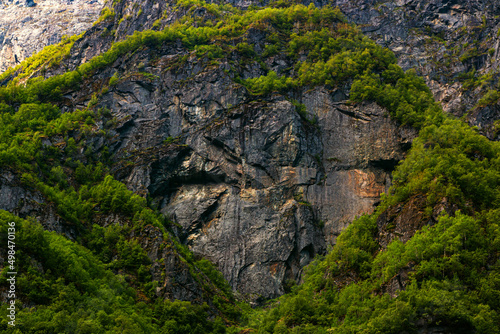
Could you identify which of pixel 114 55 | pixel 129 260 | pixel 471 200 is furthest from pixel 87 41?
pixel 471 200

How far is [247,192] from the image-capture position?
293 feet

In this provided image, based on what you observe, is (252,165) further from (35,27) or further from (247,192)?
(35,27)

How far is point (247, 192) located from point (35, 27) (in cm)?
13370

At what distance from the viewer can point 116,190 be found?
85625mm

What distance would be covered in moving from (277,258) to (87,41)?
289 ft

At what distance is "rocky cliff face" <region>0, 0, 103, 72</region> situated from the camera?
175 metres

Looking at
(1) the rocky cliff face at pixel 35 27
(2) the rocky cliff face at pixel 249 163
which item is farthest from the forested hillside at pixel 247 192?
(1) the rocky cliff face at pixel 35 27

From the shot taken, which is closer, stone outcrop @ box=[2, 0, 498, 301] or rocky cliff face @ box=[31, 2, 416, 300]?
stone outcrop @ box=[2, 0, 498, 301]

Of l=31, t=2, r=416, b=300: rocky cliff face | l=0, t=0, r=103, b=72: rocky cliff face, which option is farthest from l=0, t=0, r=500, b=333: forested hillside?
l=0, t=0, r=103, b=72: rocky cliff face

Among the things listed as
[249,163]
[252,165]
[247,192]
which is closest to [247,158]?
[249,163]

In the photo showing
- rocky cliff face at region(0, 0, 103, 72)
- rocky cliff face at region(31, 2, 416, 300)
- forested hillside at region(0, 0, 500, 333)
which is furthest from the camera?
rocky cliff face at region(0, 0, 103, 72)

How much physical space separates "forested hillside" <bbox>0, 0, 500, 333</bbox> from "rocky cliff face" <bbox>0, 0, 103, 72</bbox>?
68.1 metres

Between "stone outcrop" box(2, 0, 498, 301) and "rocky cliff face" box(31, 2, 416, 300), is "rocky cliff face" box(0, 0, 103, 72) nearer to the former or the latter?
"stone outcrop" box(2, 0, 498, 301)

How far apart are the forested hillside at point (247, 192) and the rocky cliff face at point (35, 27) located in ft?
223
